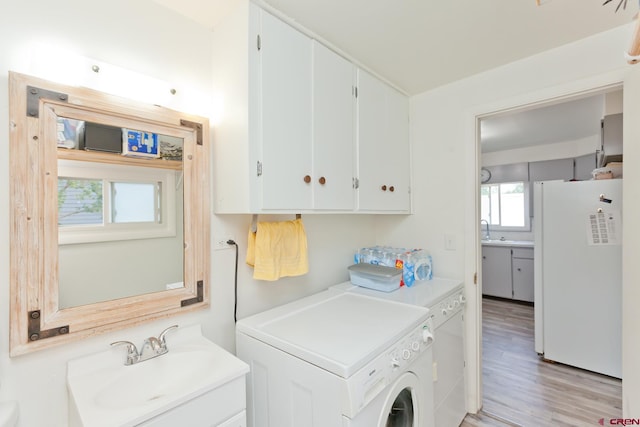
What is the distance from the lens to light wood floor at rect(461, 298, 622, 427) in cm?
192

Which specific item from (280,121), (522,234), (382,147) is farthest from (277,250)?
(522,234)

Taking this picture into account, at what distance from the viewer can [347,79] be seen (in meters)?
1.65

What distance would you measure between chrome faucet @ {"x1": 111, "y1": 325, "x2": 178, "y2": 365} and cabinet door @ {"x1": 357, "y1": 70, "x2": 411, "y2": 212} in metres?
1.21

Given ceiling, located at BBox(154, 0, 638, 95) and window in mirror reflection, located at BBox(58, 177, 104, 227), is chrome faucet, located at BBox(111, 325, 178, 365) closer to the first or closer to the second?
window in mirror reflection, located at BBox(58, 177, 104, 227)

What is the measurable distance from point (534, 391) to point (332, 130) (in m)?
2.58

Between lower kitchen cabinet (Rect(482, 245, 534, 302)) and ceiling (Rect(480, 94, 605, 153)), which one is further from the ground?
ceiling (Rect(480, 94, 605, 153))

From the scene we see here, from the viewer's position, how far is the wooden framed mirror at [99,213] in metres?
0.93

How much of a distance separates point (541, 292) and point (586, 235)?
2.18ft

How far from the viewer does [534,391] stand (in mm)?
2221

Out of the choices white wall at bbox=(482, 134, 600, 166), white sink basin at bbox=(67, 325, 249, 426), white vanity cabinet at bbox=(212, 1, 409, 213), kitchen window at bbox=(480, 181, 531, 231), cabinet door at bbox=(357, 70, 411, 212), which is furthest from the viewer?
kitchen window at bbox=(480, 181, 531, 231)

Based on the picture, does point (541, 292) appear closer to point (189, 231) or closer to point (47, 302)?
point (189, 231)

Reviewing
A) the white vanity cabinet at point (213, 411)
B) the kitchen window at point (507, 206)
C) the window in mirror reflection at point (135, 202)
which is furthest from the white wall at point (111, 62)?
the kitchen window at point (507, 206)

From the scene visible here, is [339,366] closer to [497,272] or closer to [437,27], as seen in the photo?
[437,27]

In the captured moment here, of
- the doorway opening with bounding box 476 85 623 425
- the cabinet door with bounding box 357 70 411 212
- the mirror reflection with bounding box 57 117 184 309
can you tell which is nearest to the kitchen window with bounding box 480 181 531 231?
the doorway opening with bounding box 476 85 623 425
